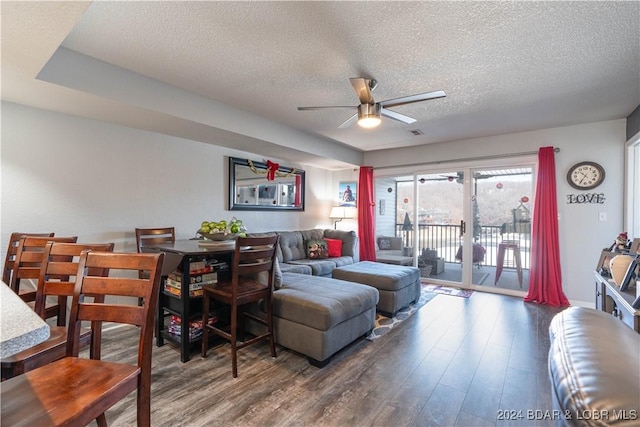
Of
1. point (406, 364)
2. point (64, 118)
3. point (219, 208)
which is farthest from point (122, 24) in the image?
point (406, 364)

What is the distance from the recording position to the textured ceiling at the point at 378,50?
1842mm

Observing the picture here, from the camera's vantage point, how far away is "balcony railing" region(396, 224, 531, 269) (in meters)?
4.59

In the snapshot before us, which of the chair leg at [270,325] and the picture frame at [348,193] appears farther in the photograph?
the picture frame at [348,193]

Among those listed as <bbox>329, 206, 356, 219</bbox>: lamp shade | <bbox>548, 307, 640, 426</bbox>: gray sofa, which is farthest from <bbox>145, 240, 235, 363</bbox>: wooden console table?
<bbox>329, 206, 356, 219</bbox>: lamp shade

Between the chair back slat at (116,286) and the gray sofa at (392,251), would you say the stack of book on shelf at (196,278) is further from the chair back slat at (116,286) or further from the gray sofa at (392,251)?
the gray sofa at (392,251)

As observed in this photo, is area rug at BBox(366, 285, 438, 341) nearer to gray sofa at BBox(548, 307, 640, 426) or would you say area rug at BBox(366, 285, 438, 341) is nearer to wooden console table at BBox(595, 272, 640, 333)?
wooden console table at BBox(595, 272, 640, 333)

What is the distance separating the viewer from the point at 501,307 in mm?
3969

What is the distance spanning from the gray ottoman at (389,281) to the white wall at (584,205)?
2.17 m

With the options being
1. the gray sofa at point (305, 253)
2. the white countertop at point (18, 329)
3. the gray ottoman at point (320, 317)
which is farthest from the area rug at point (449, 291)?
the white countertop at point (18, 329)

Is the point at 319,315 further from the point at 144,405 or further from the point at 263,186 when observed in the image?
the point at 263,186

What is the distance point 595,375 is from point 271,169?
15.4ft

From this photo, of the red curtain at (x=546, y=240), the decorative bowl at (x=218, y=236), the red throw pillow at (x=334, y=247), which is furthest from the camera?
the red throw pillow at (x=334, y=247)

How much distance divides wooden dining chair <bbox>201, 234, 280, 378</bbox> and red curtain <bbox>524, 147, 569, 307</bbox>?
12.6 feet

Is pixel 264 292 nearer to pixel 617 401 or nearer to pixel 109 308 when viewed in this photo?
pixel 109 308
